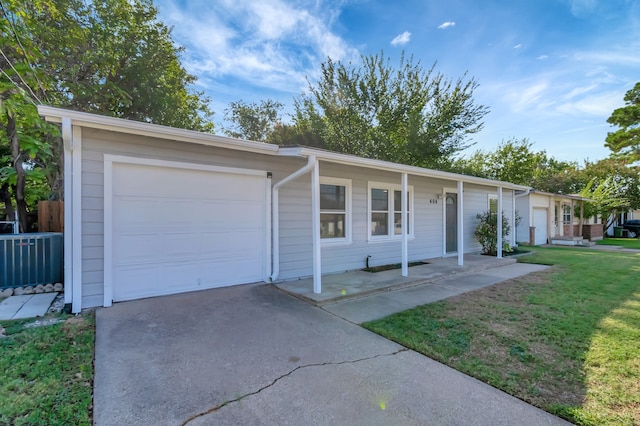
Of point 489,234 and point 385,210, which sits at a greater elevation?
point 385,210

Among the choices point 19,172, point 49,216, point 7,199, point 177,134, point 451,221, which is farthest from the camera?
point 7,199

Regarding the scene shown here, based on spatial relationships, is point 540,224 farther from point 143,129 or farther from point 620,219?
point 143,129

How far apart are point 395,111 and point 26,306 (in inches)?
585

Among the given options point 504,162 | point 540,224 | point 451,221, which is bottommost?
point 540,224

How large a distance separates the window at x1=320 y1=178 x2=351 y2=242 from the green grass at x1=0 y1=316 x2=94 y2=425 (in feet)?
14.8

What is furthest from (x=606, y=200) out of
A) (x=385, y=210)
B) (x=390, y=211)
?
(x=385, y=210)

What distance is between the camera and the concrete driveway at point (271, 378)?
2.08 m

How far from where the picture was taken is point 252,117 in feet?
64.2

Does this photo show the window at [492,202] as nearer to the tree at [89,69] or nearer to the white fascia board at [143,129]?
the white fascia board at [143,129]

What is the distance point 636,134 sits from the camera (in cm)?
1638

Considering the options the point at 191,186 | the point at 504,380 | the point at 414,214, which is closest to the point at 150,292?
the point at 191,186

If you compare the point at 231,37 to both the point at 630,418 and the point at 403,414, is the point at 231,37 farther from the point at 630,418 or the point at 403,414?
the point at 630,418

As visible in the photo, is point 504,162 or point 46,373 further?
point 504,162

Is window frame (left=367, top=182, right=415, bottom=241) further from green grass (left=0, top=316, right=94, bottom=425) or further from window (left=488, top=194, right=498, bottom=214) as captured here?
green grass (left=0, top=316, right=94, bottom=425)
